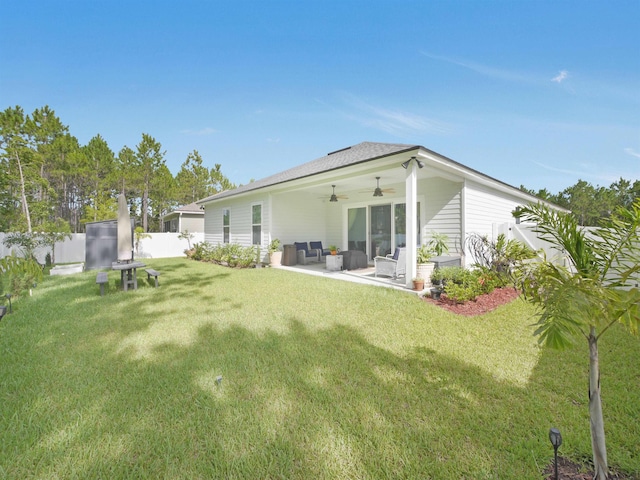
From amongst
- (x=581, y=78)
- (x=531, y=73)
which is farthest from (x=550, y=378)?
(x=581, y=78)

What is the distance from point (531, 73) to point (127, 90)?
46.4 feet

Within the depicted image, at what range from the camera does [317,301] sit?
580cm

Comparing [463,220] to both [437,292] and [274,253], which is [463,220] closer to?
[437,292]

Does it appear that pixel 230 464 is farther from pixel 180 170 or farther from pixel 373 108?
pixel 180 170

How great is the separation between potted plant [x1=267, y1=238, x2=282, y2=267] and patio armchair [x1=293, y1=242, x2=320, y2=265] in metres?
0.84

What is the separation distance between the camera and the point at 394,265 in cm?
786

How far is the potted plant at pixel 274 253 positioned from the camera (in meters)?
11.3

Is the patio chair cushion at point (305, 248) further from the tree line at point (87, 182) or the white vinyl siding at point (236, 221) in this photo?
the tree line at point (87, 182)

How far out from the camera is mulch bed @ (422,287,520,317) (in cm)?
515

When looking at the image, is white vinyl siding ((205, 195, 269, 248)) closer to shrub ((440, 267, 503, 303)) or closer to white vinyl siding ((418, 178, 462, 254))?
white vinyl siding ((418, 178, 462, 254))

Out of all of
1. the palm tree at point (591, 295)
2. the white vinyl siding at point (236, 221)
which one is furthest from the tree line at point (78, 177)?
the palm tree at point (591, 295)

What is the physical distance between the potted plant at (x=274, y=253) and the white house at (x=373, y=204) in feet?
0.92

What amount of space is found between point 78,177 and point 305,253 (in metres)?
24.0

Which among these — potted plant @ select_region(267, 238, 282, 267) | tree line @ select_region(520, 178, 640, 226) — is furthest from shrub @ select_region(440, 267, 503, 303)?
tree line @ select_region(520, 178, 640, 226)
